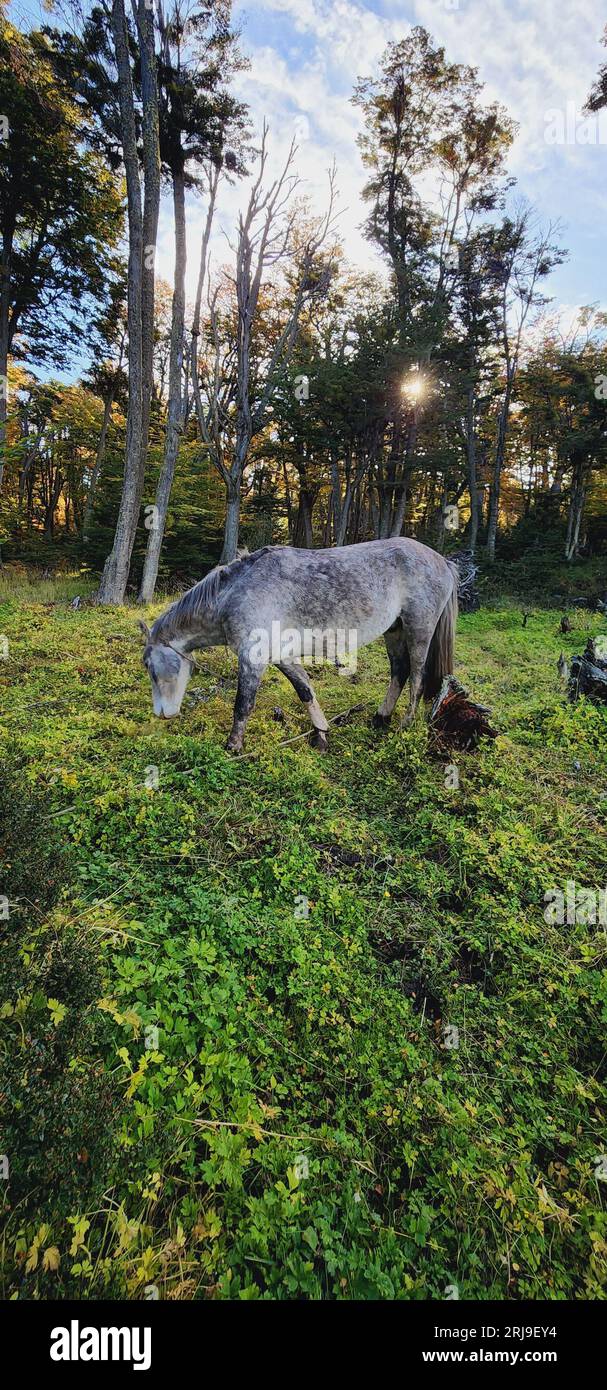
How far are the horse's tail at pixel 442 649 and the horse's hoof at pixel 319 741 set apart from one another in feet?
4.94

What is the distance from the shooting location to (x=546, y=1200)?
69.6 inches

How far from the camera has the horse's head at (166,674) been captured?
4828mm

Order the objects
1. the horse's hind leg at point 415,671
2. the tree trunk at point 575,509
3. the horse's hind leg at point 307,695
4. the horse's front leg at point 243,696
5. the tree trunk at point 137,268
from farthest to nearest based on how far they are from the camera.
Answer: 1. the tree trunk at point 575,509
2. the tree trunk at point 137,268
3. the horse's hind leg at point 415,671
4. the horse's hind leg at point 307,695
5. the horse's front leg at point 243,696

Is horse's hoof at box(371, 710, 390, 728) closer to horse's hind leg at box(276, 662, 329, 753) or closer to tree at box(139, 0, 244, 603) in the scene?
horse's hind leg at box(276, 662, 329, 753)

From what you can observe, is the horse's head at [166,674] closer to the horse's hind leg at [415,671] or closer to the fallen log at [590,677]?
the horse's hind leg at [415,671]

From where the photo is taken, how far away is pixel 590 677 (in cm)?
617

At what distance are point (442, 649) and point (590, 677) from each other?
2159 millimetres

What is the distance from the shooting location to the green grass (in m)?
1.57

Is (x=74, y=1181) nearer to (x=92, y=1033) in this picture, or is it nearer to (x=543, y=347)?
(x=92, y=1033)

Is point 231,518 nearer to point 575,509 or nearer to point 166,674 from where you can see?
point 166,674

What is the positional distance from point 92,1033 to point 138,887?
3.29ft

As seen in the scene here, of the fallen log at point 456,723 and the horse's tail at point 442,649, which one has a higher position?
the horse's tail at point 442,649

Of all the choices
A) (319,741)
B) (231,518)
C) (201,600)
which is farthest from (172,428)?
(319,741)

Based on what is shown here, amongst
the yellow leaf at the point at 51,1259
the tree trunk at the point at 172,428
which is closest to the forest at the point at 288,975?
the yellow leaf at the point at 51,1259
